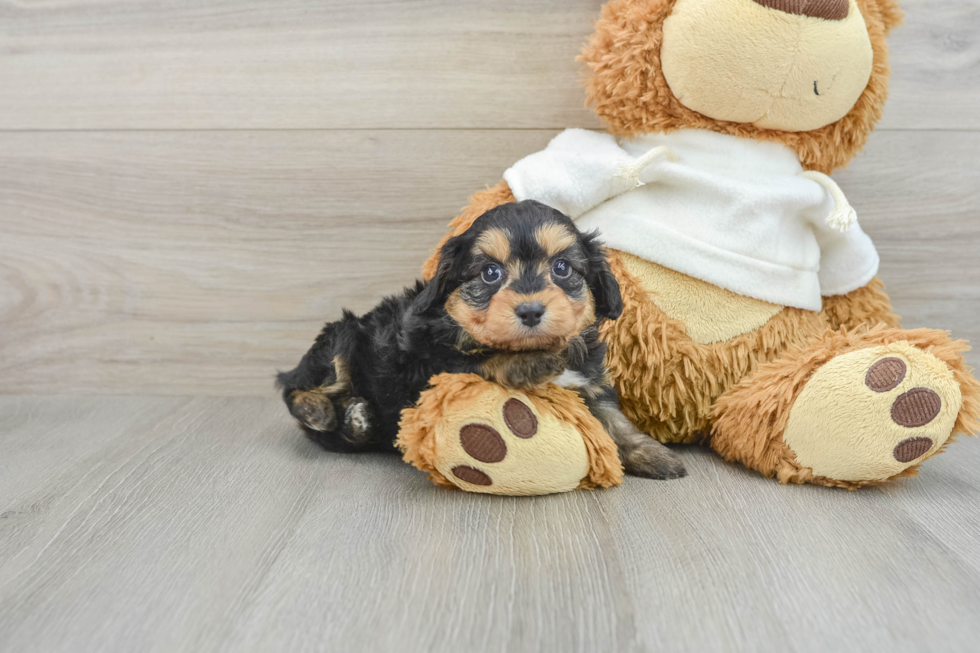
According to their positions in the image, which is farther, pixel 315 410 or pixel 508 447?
pixel 315 410

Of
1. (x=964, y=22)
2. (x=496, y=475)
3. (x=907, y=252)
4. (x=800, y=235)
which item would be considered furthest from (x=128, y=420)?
(x=964, y=22)

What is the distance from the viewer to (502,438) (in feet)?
4.42

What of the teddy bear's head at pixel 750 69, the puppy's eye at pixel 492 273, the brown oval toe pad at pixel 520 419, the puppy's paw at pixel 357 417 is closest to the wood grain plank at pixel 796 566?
the brown oval toe pad at pixel 520 419

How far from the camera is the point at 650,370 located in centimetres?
166

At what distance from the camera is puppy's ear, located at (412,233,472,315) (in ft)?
4.60

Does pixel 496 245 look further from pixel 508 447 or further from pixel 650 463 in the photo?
pixel 650 463

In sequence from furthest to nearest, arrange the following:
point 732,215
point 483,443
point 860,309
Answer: point 860,309 < point 732,215 < point 483,443

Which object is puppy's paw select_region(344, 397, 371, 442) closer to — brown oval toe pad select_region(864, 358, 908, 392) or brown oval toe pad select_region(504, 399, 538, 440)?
brown oval toe pad select_region(504, 399, 538, 440)

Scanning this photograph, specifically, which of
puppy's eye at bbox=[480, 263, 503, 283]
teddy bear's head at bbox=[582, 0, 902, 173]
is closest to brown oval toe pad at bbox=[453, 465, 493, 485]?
puppy's eye at bbox=[480, 263, 503, 283]

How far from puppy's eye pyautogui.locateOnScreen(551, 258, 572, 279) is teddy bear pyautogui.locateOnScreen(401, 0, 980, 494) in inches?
9.7

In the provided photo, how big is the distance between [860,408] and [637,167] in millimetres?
663

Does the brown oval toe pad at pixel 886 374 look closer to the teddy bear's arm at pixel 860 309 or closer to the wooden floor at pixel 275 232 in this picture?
the wooden floor at pixel 275 232

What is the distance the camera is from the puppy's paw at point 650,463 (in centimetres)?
154

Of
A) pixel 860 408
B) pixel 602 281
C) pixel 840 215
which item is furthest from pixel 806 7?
pixel 860 408
